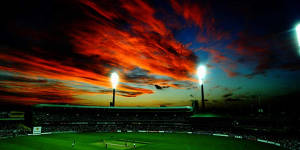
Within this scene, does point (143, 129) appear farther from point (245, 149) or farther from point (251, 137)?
point (245, 149)

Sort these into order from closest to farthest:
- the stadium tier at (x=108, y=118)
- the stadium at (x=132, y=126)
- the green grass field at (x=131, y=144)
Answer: the green grass field at (x=131, y=144) < the stadium at (x=132, y=126) < the stadium tier at (x=108, y=118)

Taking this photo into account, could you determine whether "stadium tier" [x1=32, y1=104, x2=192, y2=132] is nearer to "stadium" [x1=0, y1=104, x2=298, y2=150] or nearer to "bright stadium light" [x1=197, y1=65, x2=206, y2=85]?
"stadium" [x1=0, y1=104, x2=298, y2=150]

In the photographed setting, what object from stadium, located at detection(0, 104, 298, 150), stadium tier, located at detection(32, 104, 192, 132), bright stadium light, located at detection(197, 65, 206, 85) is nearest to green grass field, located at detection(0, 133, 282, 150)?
stadium, located at detection(0, 104, 298, 150)

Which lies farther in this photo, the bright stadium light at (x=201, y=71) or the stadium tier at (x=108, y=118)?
the stadium tier at (x=108, y=118)

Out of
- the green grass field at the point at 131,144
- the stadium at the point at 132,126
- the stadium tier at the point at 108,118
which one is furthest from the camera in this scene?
the stadium tier at the point at 108,118

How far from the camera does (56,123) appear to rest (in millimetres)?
79875

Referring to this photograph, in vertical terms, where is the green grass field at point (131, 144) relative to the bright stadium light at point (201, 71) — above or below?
below

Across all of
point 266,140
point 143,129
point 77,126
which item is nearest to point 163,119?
point 143,129

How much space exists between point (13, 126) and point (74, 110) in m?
26.0

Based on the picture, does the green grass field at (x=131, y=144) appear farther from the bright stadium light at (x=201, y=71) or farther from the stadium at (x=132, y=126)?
the bright stadium light at (x=201, y=71)

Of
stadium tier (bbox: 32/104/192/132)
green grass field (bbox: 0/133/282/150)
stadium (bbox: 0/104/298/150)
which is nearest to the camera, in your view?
green grass field (bbox: 0/133/282/150)

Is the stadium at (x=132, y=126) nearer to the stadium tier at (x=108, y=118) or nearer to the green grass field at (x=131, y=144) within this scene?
the stadium tier at (x=108, y=118)

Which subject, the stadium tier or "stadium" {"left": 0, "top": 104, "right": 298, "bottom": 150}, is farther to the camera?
the stadium tier

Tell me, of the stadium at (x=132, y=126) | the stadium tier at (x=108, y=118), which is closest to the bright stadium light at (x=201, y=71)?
the stadium at (x=132, y=126)
